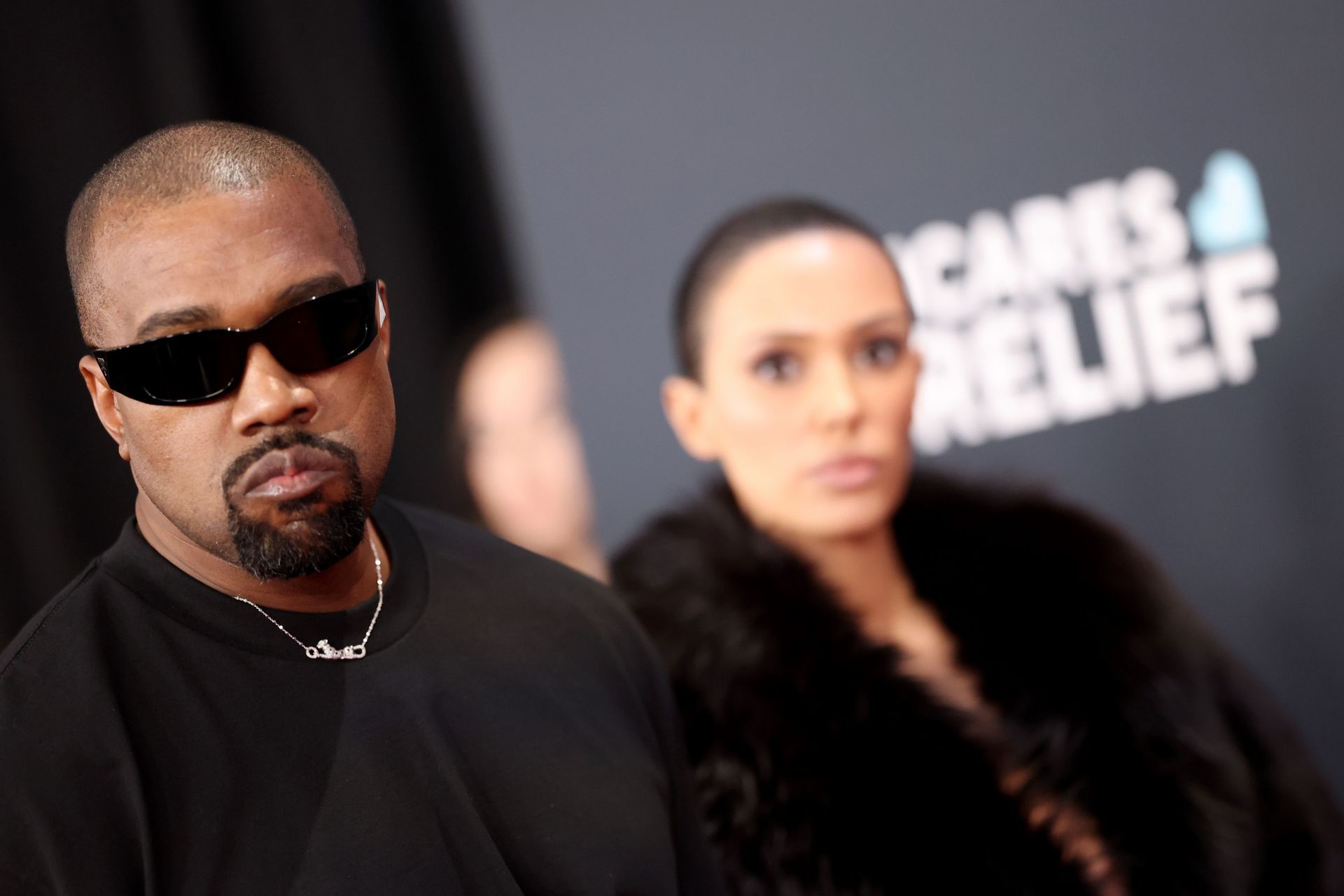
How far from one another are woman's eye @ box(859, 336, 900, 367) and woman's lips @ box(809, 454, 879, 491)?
5.4 inches

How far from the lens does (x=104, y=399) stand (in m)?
1.02

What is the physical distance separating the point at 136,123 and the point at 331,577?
0.98 metres

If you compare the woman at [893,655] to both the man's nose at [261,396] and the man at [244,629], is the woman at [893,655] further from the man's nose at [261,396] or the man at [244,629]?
the man's nose at [261,396]

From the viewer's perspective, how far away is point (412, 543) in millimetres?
1216

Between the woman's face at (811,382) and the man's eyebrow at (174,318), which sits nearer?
the man's eyebrow at (174,318)

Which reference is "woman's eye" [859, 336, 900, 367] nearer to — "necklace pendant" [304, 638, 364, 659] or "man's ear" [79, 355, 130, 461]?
"necklace pendant" [304, 638, 364, 659]

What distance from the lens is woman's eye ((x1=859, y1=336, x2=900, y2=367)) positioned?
1.85 m

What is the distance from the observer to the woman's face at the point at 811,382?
1813 mm

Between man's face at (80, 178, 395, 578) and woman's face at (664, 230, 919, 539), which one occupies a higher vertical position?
man's face at (80, 178, 395, 578)

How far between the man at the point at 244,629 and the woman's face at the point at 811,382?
787 mm

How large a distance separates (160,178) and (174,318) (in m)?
0.11

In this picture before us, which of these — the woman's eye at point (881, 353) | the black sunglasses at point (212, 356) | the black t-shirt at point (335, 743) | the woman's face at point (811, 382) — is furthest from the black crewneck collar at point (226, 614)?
the woman's eye at point (881, 353)

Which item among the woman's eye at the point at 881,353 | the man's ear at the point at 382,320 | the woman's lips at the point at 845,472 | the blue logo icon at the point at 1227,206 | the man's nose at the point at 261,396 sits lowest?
the woman's lips at the point at 845,472

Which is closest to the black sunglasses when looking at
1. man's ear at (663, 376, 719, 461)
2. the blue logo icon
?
man's ear at (663, 376, 719, 461)
